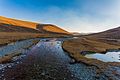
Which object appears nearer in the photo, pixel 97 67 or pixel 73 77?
pixel 73 77

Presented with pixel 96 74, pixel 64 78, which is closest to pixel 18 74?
pixel 64 78

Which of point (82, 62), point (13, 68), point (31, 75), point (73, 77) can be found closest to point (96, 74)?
point (73, 77)

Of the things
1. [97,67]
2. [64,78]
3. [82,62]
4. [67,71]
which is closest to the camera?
[64,78]

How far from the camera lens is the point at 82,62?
41.8m

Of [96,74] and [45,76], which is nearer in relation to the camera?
[45,76]

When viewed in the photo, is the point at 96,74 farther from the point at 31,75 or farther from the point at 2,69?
the point at 2,69

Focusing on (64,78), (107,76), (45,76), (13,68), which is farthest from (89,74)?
(13,68)

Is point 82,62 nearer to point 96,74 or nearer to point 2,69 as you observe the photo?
point 96,74

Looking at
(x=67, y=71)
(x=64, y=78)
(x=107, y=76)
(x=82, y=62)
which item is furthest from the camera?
(x=82, y=62)

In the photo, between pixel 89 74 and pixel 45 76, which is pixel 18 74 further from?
pixel 89 74

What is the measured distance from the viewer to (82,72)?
33031 mm

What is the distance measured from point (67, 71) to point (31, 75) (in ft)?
24.7

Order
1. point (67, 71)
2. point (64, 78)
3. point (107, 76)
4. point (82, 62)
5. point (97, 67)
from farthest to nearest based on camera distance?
1. point (82, 62)
2. point (97, 67)
3. point (67, 71)
4. point (107, 76)
5. point (64, 78)

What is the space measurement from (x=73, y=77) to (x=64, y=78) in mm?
1803
